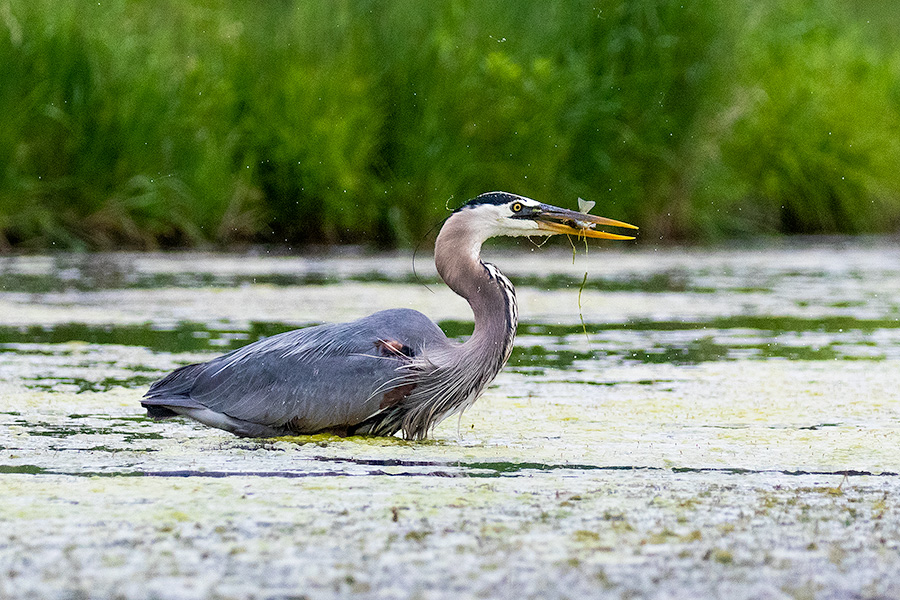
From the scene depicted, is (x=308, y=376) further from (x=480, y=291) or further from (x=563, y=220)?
(x=563, y=220)

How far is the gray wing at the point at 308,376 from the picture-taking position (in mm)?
4824

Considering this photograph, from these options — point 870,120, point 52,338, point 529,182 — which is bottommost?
point 52,338

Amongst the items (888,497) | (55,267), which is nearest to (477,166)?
(55,267)

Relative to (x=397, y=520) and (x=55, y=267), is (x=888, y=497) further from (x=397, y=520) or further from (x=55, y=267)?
(x=55, y=267)

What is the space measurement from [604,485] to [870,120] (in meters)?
12.6

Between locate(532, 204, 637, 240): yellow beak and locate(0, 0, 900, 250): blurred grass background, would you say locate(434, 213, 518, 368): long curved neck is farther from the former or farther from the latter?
locate(0, 0, 900, 250): blurred grass background

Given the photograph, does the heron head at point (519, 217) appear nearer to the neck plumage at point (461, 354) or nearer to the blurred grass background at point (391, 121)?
the neck plumage at point (461, 354)

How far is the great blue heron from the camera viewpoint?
4840mm

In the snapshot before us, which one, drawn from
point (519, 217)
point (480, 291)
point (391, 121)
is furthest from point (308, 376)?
point (391, 121)

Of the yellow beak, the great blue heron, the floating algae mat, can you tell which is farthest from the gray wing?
the yellow beak

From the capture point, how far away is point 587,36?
46.2 feet

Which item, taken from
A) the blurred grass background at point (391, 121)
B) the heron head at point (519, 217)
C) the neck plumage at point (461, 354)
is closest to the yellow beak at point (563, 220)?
the heron head at point (519, 217)

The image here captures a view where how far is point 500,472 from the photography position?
13.8 feet

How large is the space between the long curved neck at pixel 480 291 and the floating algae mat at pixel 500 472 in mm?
296
